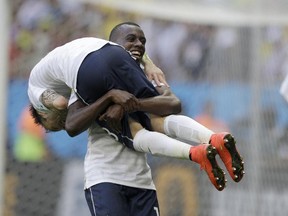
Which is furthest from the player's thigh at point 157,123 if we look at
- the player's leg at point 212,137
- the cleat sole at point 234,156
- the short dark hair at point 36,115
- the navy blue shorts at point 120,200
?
the short dark hair at point 36,115

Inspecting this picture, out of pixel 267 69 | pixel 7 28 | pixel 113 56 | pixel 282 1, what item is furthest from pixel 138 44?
pixel 267 69

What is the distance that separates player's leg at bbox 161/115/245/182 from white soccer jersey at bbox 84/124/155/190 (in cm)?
22

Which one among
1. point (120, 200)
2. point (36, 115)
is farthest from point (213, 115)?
point (120, 200)

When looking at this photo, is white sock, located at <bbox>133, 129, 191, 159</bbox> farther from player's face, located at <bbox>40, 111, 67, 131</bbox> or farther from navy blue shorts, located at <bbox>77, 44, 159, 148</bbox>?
player's face, located at <bbox>40, 111, 67, 131</bbox>

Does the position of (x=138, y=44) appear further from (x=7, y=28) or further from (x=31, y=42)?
(x=31, y=42)

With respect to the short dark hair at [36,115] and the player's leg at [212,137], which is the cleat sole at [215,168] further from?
the short dark hair at [36,115]

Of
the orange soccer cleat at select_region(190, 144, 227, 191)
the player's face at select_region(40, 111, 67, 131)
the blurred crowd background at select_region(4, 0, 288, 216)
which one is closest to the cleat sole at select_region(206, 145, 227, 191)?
the orange soccer cleat at select_region(190, 144, 227, 191)

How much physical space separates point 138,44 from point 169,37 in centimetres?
351

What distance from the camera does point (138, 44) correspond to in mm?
3902

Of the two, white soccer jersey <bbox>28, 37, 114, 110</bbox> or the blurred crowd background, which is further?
the blurred crowd background

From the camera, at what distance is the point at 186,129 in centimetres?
365

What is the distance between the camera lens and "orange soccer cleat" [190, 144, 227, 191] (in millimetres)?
3425

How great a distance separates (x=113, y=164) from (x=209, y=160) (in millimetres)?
556

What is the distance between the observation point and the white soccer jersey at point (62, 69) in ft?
12.2
